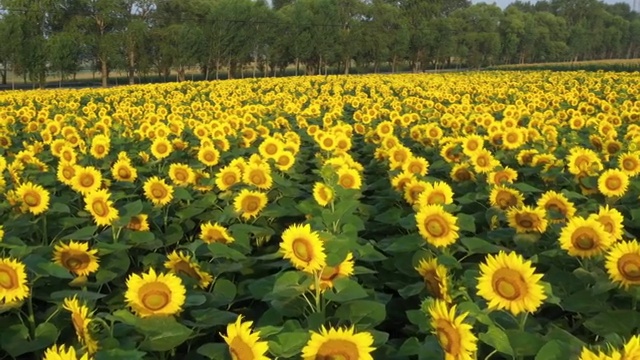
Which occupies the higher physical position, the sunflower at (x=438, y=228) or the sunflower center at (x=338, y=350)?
the sunflower at (x=438, y=228)

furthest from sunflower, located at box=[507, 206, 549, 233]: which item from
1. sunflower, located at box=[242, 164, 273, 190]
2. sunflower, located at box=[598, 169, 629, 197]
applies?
sunflower, located at box=[242, 164, 273, 190]

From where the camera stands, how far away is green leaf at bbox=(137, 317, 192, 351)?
2129 mm

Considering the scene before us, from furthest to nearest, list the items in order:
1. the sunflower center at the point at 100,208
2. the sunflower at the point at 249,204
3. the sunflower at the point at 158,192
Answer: the sunflower at the point at 158,192
the sunflower at the point at 249,204
the sunflower center at the point at 100,208

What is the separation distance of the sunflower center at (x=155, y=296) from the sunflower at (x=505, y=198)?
2.37 metres

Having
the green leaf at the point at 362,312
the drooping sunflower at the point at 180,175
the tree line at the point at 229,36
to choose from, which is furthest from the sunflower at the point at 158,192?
the tree line at the point at 229,36

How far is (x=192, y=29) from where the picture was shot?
6038 cm

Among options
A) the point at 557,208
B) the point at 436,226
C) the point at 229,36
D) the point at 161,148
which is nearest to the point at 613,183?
the point at 557,208

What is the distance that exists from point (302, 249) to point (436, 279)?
0.57 metres

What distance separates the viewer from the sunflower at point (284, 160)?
5297mm

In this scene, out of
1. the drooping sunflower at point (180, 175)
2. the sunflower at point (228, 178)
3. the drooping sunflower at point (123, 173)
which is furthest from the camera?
the drooping sunflower at point (123, 173)

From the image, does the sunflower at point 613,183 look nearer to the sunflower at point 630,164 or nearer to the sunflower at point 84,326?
the sunflower at point 630,164

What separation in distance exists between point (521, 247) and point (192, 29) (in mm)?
61204

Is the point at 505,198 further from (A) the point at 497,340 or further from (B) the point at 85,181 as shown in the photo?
(B) the point at 85,181

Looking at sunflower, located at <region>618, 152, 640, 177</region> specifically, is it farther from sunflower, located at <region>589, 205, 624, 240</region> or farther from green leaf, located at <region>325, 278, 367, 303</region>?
green leaf, located at <region>325, 278, 367, 303</region>
